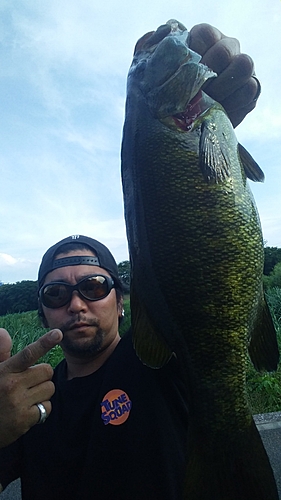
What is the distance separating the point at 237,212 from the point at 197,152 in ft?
1.03

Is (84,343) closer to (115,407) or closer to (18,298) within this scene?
(115,407)

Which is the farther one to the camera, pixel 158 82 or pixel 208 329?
pixel 158 82

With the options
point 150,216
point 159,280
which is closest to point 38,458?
point 159,280

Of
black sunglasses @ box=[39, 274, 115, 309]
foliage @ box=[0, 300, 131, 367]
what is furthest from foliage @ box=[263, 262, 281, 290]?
black sunglasses @ box=[39, 274, 115, 309]

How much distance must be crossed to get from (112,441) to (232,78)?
1.90 meters

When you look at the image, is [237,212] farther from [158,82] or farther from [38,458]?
[38,458]

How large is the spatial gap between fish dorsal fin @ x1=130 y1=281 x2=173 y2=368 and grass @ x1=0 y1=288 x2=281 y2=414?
110 centimetres

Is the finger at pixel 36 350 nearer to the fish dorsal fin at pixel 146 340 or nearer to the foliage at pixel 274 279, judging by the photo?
the fish dorsal fin at pixel 146 340

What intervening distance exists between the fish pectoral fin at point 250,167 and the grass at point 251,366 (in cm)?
126

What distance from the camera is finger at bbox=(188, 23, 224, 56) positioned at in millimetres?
1721

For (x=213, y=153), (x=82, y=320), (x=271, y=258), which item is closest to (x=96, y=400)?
(x=82, y=320)

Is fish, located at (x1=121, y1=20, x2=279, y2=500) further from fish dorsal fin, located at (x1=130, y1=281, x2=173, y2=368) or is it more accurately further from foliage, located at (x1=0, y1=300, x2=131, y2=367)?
foliage, located at (x1=0, y1=300, x2=131, y2=367)

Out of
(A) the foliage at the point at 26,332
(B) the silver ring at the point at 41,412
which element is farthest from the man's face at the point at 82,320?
(A) the foliage at the point at 26,332

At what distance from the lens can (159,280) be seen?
1404 mm
